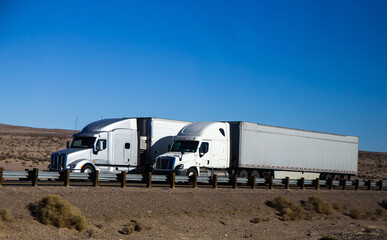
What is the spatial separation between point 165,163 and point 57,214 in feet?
38.2

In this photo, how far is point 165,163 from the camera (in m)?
28.6

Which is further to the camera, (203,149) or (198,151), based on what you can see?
(203,149)

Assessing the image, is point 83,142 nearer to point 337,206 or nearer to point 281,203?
point 281,203

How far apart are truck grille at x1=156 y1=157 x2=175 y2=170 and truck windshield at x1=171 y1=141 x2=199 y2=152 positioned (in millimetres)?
1323

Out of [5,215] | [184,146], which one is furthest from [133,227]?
[184,146]

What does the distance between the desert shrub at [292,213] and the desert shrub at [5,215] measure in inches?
537

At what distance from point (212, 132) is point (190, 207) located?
8194 millimetres

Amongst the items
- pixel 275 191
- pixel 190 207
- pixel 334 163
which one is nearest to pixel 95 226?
pixel 190 207

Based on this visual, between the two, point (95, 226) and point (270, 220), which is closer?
point (95, 226)

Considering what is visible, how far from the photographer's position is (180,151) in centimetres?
2958

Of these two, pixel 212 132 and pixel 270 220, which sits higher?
pixel 212 132

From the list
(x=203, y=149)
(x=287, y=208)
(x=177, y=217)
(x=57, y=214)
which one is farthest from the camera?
(x=203, y=149)

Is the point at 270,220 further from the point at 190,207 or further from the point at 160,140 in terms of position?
the point at 160,140

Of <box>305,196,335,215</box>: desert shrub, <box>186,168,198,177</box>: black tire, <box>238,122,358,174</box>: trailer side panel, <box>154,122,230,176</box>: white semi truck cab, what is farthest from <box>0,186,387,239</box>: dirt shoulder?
<box>238,122,358,174</box>: trailer side panel
